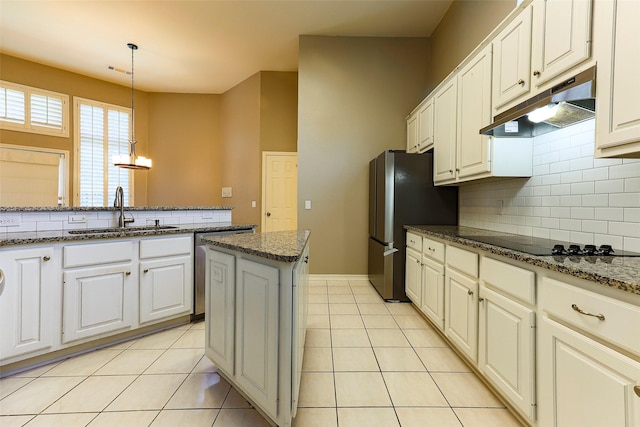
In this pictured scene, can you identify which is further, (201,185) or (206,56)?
(201,185)

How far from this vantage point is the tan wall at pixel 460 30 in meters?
2.49

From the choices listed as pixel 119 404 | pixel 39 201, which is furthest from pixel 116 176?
pixel 119 404

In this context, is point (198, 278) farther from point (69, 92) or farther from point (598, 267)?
point (69, 92)

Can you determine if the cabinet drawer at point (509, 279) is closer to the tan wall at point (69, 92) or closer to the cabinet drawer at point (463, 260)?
the cabinet drawer at point (463, 260)

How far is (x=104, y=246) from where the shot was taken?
6.76 ft

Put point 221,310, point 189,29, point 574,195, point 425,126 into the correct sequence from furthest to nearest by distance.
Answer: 1. point 189,29
2. point 425,126
3. point 574,195
4. point 221,310

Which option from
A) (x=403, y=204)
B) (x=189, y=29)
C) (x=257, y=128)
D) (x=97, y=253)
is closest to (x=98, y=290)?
(x=97, y=253)

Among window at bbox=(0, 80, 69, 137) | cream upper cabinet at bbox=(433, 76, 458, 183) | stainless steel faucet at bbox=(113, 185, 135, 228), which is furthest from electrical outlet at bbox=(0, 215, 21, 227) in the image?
window at bbox=(0, 80, 69, 137)

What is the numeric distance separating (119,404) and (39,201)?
4976 millimetres

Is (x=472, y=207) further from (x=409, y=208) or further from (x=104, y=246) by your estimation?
(x=104, y=246)

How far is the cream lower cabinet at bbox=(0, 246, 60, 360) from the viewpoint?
5.57ft

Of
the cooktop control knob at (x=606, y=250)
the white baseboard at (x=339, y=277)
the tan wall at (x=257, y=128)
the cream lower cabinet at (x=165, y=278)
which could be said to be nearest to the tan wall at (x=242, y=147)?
the tan wall at (x=257, y=128)

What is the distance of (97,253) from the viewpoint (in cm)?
203

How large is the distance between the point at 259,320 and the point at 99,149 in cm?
578
